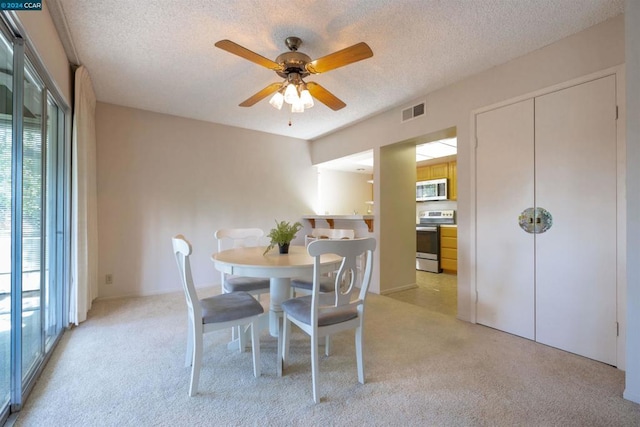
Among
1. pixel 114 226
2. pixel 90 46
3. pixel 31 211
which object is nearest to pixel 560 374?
pixel 31 211

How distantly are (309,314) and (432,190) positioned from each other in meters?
4.74

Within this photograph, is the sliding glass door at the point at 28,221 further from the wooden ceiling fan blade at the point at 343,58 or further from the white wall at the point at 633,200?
the white wall at the point at 633,200

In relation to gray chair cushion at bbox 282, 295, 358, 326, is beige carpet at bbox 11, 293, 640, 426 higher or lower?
lower

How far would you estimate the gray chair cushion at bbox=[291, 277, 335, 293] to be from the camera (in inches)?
92.1

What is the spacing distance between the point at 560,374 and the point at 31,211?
3.51 meters

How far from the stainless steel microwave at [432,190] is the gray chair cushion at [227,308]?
4.68 m

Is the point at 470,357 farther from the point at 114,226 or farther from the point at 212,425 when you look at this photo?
the point at 114,226

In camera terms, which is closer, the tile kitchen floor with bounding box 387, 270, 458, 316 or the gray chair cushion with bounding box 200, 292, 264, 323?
the gray chair cushion with bounding box 200, 292, 264, 323

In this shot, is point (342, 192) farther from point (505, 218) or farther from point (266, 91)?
point (266, 91)

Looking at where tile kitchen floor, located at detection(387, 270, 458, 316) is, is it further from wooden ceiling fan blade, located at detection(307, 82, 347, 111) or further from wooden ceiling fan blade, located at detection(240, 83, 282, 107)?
wooden ceiling fan blade, located at detection(240, 83, 282, 107)

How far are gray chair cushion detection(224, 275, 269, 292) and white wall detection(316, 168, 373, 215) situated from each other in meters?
2.77

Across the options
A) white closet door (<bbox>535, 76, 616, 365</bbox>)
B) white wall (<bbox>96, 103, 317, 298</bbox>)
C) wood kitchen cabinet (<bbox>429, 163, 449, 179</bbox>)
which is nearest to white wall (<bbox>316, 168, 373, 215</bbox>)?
white wall (<bbox>96, 103, 317, 298</bbox>)

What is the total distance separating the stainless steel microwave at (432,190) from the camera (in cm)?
553

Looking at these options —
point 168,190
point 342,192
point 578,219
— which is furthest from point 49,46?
point 342,192
